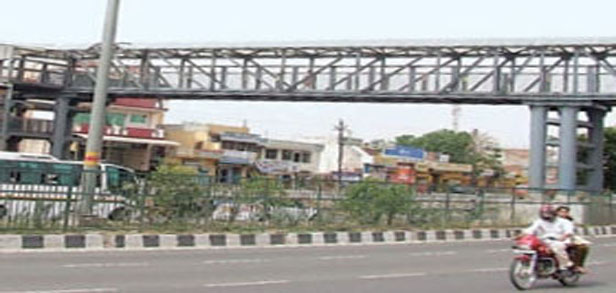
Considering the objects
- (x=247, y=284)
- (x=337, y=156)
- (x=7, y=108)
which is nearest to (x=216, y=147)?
(x=7, y=108)

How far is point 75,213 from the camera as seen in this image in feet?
50.0

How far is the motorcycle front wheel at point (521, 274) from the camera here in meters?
10.3

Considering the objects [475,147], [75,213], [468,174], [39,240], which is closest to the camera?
[39,240]

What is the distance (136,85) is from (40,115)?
1500 cm

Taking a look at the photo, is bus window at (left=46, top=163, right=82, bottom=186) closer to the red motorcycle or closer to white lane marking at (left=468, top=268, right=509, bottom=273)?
white lane marking at (left=468, top=268, right=509, bottom=273)

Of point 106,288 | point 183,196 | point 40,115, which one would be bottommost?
point 106,288

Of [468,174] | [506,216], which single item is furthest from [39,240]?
[468,174]

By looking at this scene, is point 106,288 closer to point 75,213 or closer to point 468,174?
point 75,213

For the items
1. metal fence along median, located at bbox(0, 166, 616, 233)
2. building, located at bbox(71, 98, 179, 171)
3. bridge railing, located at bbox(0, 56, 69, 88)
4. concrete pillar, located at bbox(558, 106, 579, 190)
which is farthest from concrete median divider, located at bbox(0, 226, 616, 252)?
building, located at bbox(71, 98, 179, 171)

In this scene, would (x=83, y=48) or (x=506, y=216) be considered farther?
(x=83, y=48)

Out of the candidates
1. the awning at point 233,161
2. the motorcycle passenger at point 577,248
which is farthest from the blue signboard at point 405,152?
the motorcycle passenger at point 577,248

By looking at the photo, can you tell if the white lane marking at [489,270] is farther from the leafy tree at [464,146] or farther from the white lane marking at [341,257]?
the leafy tree at [464,146]

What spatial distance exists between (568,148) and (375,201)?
53.5 feet

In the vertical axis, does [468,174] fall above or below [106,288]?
above
